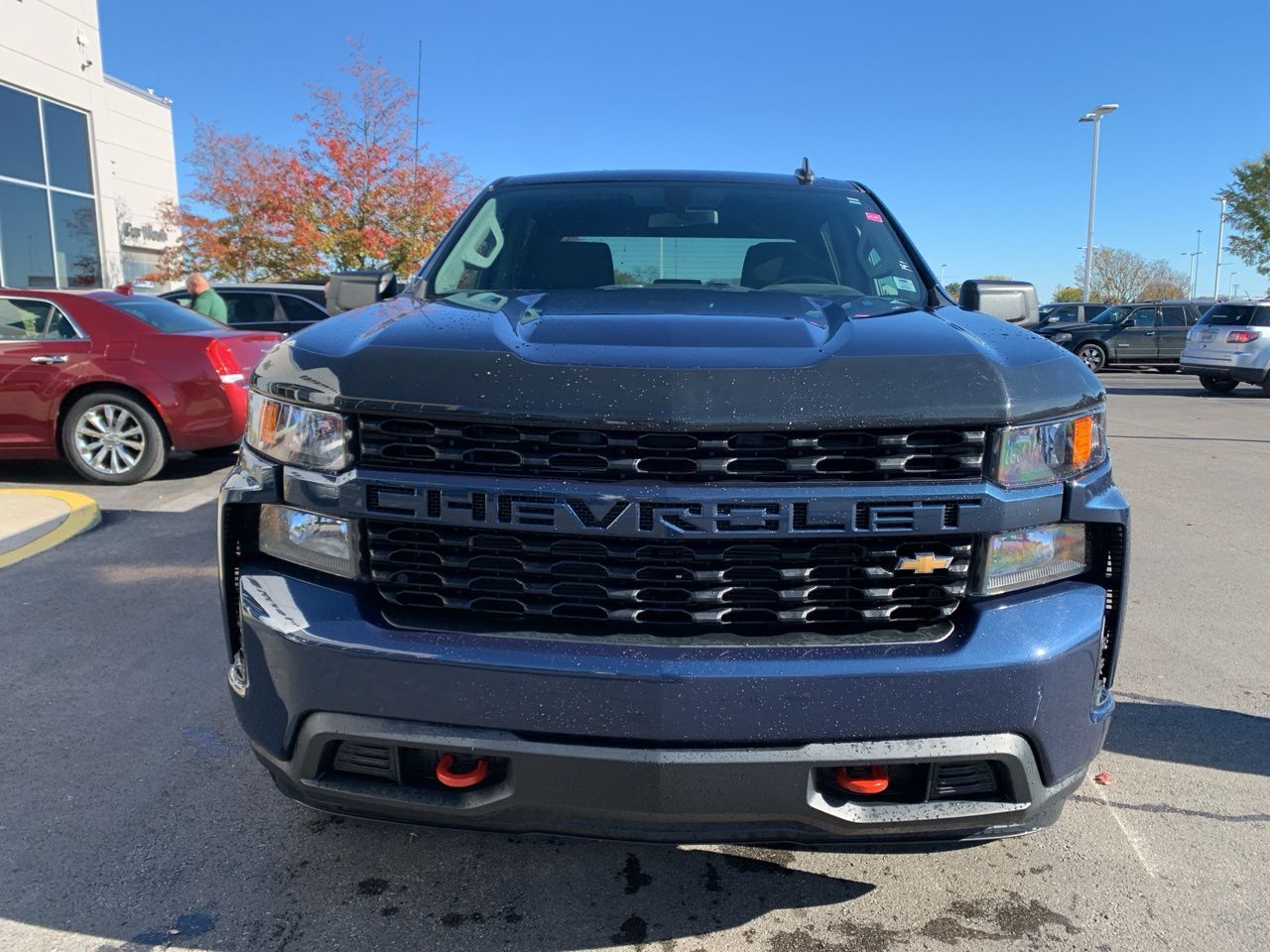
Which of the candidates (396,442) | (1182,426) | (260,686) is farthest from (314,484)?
(1182,426)

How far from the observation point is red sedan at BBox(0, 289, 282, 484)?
740 centimetres

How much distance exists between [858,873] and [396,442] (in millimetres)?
1649

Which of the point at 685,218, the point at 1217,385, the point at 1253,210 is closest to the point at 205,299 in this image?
the point at 685,218

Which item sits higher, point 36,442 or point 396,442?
Result: point 396,442

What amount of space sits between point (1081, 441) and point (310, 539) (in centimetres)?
166

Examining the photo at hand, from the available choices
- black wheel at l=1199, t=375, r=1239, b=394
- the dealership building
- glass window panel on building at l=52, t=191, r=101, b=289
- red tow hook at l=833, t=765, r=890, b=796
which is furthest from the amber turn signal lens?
glass window panel on building at l=52, t=191, r=101, b=289

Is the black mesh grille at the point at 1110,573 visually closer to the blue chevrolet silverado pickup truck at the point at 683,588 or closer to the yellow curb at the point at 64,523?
the blue chevrolet silverado pickup truck at the point at 683,588

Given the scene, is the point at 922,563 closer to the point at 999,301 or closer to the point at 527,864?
the point at 527,864

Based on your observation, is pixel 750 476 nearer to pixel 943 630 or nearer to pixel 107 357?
pixel 943 630

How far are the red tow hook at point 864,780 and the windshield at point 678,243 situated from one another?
4.93ft

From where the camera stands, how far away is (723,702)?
1.80 meters

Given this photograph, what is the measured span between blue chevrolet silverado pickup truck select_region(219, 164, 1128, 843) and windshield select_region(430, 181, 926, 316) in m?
1.05

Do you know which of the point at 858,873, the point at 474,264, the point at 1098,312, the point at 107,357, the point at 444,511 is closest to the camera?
the point at 444,511

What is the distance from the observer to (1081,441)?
6.73ft
